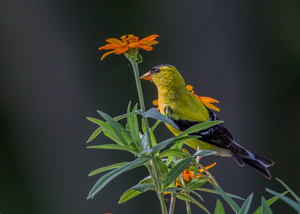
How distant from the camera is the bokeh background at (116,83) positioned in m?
1.35

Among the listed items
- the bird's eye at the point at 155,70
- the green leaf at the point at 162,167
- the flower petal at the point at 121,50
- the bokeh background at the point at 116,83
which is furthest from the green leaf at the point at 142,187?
the bokeh background at the point at 116,83

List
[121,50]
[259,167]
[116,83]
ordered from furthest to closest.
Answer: [116,83], [259,167], [121,50]

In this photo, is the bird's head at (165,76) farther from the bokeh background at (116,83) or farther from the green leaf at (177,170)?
the bokeh background at (116,83)

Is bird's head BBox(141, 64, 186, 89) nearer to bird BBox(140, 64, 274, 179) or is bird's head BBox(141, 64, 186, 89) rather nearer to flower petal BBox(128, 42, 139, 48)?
bird BBox(140, 64, 274, 179)

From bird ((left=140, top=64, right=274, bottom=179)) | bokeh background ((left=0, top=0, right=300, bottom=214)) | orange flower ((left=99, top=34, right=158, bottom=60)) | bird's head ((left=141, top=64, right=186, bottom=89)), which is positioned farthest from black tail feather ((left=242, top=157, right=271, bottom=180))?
bokeh background ((left=0, top=0, right=300, bottom=214))

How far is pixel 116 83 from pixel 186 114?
797 mm

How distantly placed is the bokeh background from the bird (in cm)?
69

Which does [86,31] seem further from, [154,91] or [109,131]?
[109,131]

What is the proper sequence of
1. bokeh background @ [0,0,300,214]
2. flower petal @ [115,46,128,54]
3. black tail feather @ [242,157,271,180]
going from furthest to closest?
1. bokeh background @ [0,0,300,214]
2. black tail feather @ [242,157,271,180]
3. flower petal @ [115,46,128,54]

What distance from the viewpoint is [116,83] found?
1.37 metres

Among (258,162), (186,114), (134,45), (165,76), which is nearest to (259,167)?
(258,162)

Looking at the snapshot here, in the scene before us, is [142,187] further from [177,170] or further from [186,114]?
[186,114]

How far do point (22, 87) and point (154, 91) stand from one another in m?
0.73

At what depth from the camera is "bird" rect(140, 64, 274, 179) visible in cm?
63
